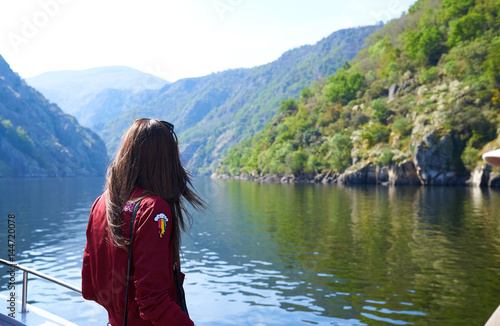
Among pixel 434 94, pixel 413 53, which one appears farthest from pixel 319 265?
pixel 413 53

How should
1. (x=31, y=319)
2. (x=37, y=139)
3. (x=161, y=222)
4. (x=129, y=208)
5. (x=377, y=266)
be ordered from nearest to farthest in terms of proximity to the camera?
(x=161, y=222) → (x=129, y=208) → (x=31, y=319) → (x=377, y=266) → (x=37, y=139)

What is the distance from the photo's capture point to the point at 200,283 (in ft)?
43.0

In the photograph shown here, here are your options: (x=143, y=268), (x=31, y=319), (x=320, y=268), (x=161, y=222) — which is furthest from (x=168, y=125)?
(x=320, y=268)

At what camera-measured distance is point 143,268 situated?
2.06 metres

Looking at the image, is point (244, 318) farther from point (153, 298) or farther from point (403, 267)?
point (153, 298)

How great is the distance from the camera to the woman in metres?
2.06

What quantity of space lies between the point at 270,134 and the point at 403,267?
123842 mm

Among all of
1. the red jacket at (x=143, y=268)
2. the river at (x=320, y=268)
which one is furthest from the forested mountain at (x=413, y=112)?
the red jacket at (x=143, y=268)

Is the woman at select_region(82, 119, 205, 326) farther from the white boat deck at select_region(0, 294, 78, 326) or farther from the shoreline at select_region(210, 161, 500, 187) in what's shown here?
the shoreline at select_region(210, 161, 500, 187)

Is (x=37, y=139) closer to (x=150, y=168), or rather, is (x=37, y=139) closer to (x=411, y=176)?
(x=411, y=176)

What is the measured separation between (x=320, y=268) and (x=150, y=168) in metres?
13.2

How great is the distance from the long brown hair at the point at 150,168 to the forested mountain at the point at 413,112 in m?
62.2

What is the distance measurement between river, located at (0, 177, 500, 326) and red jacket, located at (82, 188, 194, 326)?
407 cm

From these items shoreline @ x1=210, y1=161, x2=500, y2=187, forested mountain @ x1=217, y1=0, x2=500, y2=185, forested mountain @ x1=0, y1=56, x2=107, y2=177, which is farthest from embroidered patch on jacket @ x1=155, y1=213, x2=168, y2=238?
forested mountain @ x1=0, y1=56, x2=107, y2=177
